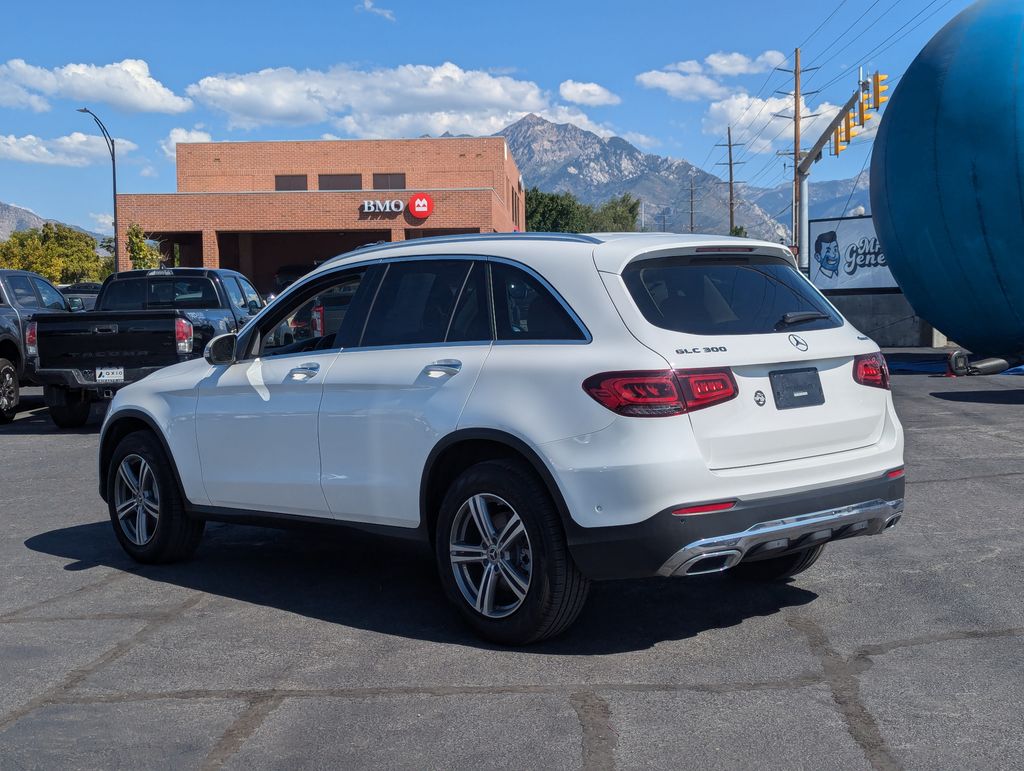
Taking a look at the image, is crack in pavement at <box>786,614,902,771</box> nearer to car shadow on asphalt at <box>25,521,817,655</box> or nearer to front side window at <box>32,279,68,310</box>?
car shadow on asphalt at <box>25,521,817,655</box>

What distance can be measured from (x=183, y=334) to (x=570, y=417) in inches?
359

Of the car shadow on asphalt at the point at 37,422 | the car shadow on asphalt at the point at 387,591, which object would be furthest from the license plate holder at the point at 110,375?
the car shadow on asphalt at the point at 387,591

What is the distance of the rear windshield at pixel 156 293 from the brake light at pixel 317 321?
28.4ft

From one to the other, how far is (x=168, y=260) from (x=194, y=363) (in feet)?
188

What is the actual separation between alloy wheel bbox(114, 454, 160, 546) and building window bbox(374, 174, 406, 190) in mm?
62209

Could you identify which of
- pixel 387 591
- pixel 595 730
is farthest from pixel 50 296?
pixel 595 730

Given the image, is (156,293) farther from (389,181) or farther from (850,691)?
(389,181)

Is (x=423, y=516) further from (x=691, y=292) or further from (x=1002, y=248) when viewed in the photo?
(x=1002, y=248)

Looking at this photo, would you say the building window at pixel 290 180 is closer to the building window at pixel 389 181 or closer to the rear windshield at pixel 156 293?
the building window at pixel 389 181

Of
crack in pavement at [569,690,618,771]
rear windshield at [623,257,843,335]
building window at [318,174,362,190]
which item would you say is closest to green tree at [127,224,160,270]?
building window at [318,174,362,190]

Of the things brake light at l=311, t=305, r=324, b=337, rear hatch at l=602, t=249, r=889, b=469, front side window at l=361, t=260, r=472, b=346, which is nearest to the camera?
rear hatch at l=602, t=249, r=889, b=469

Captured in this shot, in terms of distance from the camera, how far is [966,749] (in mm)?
3938

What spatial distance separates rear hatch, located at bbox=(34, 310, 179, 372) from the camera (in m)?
13.1

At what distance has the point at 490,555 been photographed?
17.1 ft
